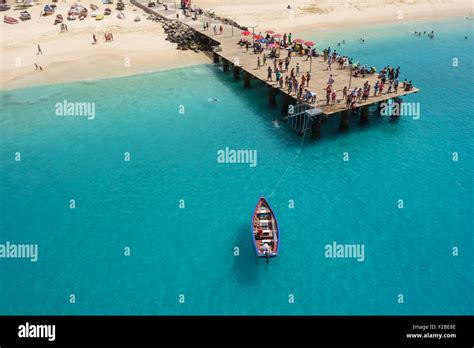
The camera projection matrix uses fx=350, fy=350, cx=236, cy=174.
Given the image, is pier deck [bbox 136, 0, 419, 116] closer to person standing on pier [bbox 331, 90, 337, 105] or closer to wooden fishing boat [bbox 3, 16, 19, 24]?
person standing on pier [bbox 331, 90, 337, 105]

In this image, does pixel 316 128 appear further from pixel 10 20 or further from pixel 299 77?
pixel 10 20

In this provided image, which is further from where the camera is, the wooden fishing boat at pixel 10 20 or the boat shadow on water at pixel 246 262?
the wooden fishing boat at pixel 10 20

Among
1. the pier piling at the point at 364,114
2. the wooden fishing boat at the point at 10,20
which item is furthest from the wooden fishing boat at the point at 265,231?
the wooden fishing boat at the point at 10,20

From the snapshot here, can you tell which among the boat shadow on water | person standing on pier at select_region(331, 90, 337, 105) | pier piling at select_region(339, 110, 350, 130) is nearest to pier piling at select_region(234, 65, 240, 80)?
person standing on pier at select_region(331, 90, 337, 105)

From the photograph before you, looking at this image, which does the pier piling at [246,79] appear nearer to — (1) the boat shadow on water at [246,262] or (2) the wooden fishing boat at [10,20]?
(1) the boat shadow on water at [246,262]

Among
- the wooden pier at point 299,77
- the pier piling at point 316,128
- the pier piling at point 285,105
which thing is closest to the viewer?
the pier piling at point 316,128

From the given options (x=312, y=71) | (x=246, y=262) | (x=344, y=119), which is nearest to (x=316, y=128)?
(x=344, y=119)

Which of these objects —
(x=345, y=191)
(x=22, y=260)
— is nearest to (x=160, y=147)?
Result: (x=22, y=260)
